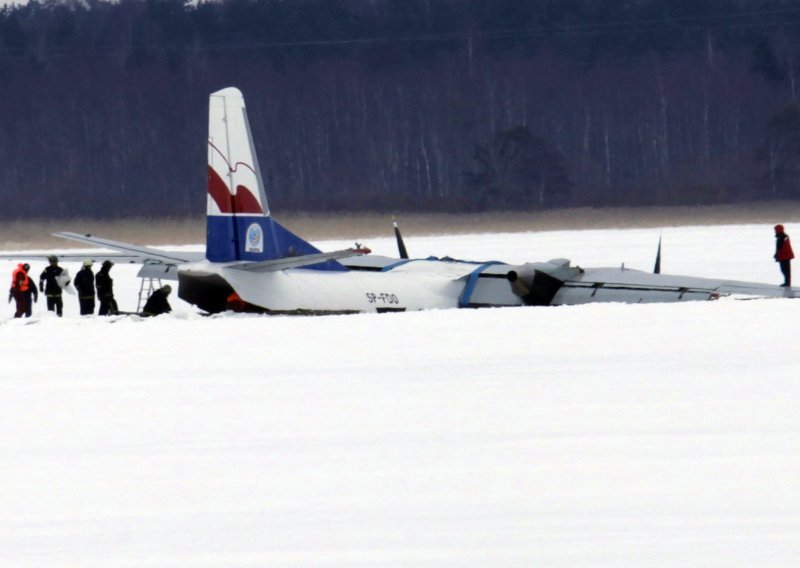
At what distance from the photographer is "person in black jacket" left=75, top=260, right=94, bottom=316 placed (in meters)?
18.9

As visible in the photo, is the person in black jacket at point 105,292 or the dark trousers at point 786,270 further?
the dark trousers at point 786,270

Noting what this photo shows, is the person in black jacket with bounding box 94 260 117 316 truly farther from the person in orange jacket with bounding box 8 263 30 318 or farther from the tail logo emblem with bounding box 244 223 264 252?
the tail logo emblem with bounding box 244 223 264 252

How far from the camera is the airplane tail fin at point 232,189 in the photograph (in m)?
17.9

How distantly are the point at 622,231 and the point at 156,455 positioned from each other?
3618 centimetres

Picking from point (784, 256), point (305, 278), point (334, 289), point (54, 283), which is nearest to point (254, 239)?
point (305, 278)

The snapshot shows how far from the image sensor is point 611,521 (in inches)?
248

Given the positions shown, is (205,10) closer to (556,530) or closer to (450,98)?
(450,98)

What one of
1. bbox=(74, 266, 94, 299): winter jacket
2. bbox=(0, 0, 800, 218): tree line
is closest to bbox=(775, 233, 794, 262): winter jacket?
bbox=(74, 266, 94, 299): winter jacket

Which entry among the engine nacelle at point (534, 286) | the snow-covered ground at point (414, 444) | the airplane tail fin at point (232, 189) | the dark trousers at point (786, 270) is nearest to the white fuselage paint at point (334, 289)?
the airplane tail fin at point (232, 189)

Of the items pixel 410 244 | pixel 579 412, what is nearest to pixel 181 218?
pixel 410 244

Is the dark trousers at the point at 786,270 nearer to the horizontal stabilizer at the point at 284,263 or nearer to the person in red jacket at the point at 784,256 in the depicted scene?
the person in red jacket at the point at 784,256

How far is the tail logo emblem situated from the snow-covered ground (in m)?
4.55

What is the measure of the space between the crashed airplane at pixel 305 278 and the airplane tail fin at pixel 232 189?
15mm

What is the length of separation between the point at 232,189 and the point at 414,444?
10.7 m
